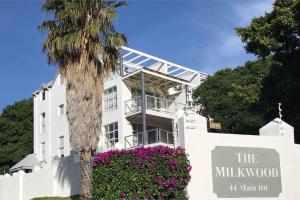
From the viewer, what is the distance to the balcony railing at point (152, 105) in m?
43.2

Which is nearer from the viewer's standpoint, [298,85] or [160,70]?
[298,85]

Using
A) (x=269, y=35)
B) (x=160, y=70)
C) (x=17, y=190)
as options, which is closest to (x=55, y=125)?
(x=160, y=70)

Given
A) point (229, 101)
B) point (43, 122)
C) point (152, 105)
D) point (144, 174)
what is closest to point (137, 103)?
point (152, 105)

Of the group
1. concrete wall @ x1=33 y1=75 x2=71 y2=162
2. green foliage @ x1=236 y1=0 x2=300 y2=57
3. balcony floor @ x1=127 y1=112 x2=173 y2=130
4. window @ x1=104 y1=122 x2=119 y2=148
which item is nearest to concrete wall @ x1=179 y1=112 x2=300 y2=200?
green foliage @ x1=236 y1=0 x2=300 y2=57

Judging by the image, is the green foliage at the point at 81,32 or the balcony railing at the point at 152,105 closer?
the green foliage at the point at 81,32

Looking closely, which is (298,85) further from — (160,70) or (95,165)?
(160,70)

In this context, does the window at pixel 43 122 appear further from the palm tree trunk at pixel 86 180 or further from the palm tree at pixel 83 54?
the palm tree trunk at pixel 86 180

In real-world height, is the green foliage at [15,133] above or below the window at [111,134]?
above

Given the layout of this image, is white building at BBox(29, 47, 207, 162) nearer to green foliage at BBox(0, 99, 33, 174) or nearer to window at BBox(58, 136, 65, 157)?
window at BBox(58, 136, 65, 157)

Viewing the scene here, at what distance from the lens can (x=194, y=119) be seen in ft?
69.6

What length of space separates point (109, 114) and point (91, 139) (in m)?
22.1

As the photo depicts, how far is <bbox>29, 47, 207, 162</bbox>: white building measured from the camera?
42562mm

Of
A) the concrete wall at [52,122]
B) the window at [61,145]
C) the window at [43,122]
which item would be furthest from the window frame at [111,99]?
the window at [43,122]

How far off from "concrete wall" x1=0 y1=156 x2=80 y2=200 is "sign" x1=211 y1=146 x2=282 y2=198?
317 inches
